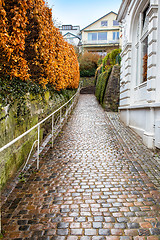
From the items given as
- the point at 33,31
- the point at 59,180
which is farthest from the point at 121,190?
the point at 33,31

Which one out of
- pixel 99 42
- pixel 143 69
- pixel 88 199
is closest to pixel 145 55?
pixel 143 69

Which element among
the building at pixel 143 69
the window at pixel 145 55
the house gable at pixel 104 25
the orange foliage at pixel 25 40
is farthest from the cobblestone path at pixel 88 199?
the house gable at pixel 104 25

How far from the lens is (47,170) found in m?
4.62

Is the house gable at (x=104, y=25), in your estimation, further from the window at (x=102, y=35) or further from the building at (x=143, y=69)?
the building at (x=143, y=69)

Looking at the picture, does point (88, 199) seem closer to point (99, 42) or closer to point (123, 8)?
point (123, 8)

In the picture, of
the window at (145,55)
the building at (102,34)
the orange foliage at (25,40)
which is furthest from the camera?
the building at (102,34)

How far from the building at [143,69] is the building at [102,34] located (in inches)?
1150

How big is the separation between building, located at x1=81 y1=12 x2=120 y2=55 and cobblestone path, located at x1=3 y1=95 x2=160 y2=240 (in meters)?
36.8

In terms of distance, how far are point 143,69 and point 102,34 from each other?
115 ft

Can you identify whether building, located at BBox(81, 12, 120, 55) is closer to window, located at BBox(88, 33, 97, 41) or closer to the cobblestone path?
window, located at BBox(88, 33, 97, 41)

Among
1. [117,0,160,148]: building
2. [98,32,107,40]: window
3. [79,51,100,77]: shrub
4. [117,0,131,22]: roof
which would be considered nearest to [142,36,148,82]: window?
[117,0,160,148]: building

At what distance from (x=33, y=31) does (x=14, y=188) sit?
12.6ft

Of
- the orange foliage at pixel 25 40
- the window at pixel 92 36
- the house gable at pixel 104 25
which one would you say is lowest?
the orange foliage at pixel 25 40

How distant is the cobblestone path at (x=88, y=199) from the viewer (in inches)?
103
